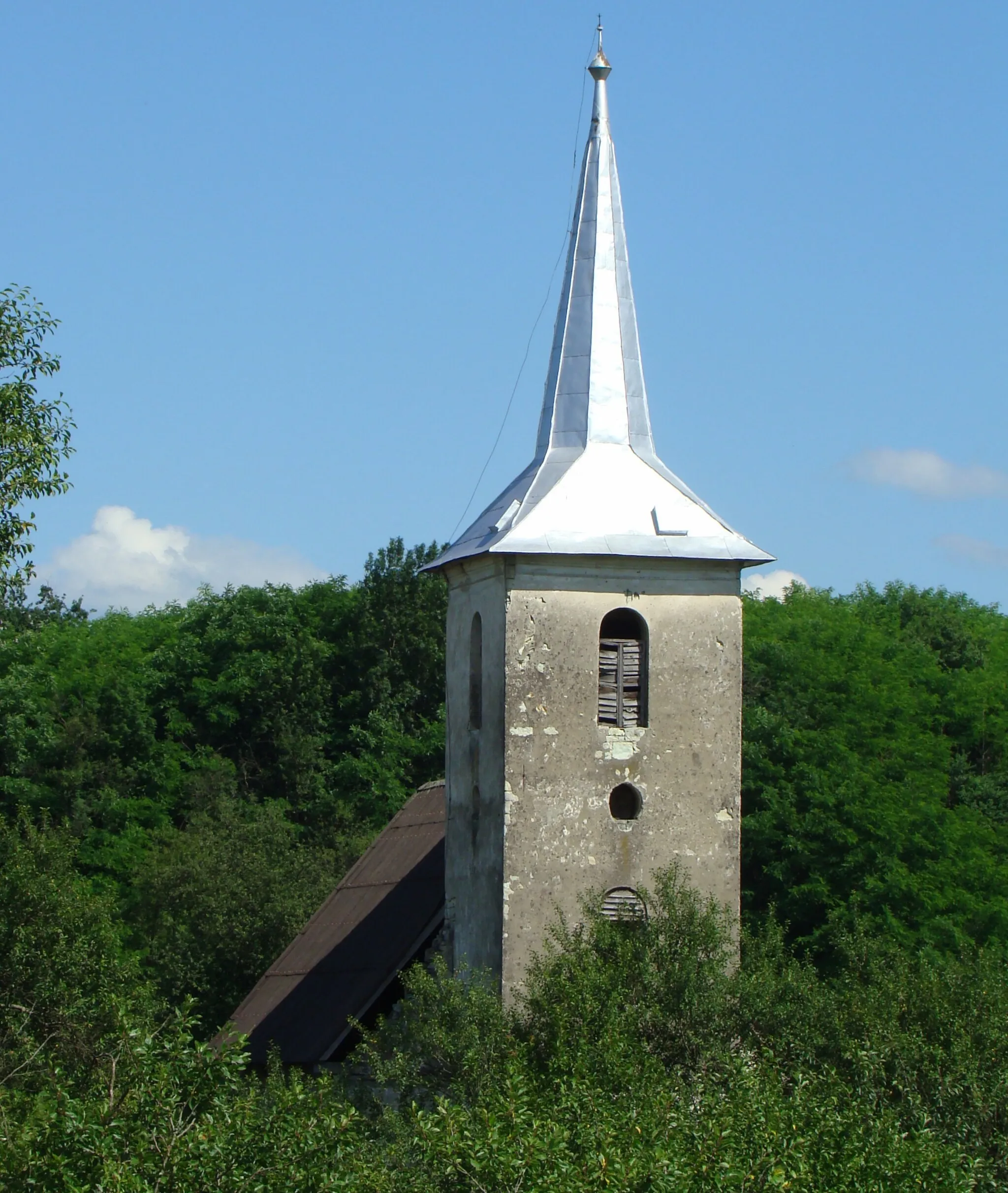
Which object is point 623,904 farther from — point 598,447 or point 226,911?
point 226,911

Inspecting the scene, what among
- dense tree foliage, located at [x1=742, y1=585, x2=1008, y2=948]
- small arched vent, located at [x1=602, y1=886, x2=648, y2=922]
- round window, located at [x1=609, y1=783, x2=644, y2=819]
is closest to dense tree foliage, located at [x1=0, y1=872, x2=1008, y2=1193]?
small arched vent, located at [x1=602, y1=886, x2=648, y2=922]

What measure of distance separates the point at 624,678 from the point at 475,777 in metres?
2.05

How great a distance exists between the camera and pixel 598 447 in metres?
22.2

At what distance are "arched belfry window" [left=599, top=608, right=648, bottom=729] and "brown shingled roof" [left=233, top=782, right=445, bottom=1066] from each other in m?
3.63

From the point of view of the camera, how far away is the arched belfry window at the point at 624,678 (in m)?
21.2

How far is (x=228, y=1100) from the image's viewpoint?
11828 millimetres

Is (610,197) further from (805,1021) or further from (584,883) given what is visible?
(805,1021)

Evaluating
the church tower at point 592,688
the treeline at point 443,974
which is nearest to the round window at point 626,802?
the church tower at point 592,688

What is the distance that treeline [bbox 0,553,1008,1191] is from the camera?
1152 cm

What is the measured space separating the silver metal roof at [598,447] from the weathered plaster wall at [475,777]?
52 cm

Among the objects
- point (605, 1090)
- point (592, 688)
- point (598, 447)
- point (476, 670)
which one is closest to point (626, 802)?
point (592, 688)

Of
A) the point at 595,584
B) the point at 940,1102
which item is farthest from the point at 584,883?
the point at 940,1102

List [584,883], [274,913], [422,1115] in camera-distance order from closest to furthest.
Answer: [422,1115] < [584,883] < [274,913]

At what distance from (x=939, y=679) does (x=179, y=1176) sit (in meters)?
34.2
